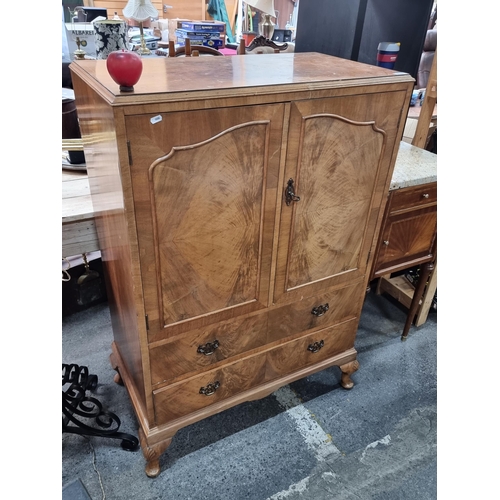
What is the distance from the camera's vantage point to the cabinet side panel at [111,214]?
35.3 inches

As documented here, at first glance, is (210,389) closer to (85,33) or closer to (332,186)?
(332,186)

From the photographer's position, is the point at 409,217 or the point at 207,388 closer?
the point at 207,388

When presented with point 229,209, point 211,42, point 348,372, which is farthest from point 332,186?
point 211,42

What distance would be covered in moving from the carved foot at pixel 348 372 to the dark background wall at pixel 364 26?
1232 millimetres

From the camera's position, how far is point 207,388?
4.40 feet

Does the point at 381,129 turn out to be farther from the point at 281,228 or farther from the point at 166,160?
the point at 166,160

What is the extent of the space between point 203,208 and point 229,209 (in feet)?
0.25

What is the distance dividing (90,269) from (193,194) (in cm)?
135

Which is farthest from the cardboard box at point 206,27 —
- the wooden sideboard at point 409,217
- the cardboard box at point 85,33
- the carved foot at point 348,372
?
the carved foot at point 348,372

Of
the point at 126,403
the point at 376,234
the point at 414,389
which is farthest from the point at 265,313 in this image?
the point at 414,389

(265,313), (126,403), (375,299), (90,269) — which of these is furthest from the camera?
(375,299)

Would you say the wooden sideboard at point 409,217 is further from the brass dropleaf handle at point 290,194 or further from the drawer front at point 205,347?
the drawer front at point 205,347

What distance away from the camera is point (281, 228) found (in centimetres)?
115

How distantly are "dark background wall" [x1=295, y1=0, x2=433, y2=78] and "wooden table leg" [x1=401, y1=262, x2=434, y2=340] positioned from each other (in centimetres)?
90
